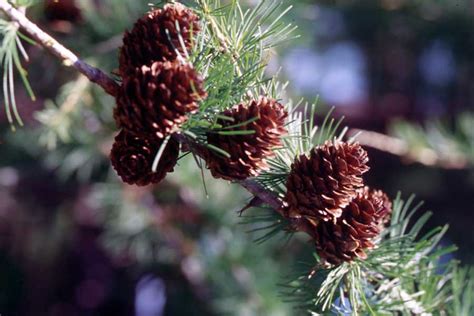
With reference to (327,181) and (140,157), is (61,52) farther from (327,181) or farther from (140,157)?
(327,181)

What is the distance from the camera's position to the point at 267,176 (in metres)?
0.51

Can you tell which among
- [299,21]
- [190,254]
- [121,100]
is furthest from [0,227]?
[121,100]

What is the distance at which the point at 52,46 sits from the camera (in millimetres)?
448

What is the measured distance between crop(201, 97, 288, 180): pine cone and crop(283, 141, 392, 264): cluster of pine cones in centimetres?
4

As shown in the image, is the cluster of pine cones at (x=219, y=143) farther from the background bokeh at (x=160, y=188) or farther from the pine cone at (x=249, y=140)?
the background bokeh at (x=160, y=188)

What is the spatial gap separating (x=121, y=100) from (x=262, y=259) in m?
0.75

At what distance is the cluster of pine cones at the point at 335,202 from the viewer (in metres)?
0.47

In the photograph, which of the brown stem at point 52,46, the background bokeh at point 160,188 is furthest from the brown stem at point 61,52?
the background bokeh at point 160,188

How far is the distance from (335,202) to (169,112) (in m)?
0.13

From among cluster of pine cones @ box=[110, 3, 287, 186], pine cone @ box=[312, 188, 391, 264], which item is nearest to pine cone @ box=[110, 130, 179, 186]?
cluster of pine cones @ box=[110, 3, 287, 186]

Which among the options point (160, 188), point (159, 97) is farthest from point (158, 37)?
point (160, 188)

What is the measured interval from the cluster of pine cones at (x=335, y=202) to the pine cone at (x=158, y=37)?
116mm

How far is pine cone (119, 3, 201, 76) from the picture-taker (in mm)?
453

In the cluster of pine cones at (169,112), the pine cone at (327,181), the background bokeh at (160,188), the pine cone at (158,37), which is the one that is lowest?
the background bokeh at (160,188)
